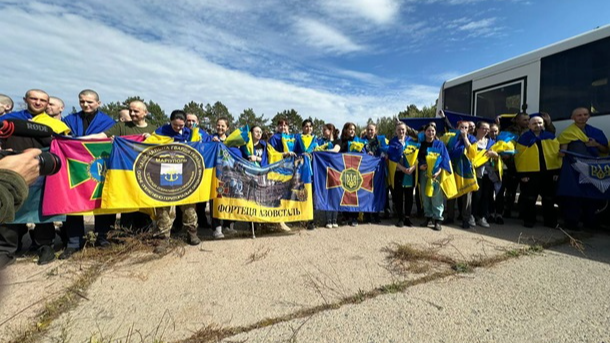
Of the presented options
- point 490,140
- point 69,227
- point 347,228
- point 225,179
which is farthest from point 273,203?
point 490,140

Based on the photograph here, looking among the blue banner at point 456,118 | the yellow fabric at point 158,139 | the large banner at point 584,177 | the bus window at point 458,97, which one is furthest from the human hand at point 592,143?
the yellow fabric at point 158,139

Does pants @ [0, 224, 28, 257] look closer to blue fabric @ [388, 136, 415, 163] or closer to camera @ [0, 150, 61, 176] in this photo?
camera @ [0, 150, 61, 176]

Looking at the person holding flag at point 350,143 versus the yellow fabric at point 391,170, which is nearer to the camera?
the yellow fabric at point 391,170

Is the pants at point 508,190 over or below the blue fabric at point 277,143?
below

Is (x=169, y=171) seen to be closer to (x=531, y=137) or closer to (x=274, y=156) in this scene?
(x=274, y=156)

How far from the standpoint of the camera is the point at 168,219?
169 inches

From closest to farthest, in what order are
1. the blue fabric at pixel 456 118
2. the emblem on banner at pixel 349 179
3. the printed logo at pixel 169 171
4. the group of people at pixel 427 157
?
1. the printed logo at pixel 169 171
2. the group of people at pixel 427 157
3. the emblem on banner at pixel 349 179
4. the blue fabric at pixel 456 118

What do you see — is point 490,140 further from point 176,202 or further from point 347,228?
point 176,202

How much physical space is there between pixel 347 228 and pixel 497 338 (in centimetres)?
336

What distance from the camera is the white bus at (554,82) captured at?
5102mm

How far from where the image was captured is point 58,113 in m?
4.55

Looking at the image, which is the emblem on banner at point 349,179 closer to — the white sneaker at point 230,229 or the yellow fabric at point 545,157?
the white sneaker at point 230,229

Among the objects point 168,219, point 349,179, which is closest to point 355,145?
point 349,179

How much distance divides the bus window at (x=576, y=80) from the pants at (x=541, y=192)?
1.43 m
